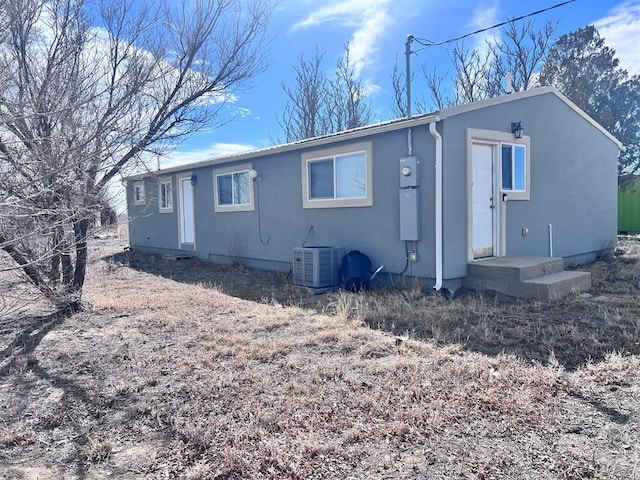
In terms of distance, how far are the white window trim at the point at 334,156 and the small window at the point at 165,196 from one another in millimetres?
5620

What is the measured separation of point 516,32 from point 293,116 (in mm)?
11234

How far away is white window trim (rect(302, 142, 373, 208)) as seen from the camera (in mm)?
7586

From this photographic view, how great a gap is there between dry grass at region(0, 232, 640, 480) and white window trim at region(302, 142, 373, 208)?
7.91 feet

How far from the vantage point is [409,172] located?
6.84 meters

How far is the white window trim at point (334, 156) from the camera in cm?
759

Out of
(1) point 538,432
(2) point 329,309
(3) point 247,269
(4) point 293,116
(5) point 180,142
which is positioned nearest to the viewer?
(1) point 538,432

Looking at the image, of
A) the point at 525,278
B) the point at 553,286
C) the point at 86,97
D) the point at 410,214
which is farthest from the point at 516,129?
the point at 86,97

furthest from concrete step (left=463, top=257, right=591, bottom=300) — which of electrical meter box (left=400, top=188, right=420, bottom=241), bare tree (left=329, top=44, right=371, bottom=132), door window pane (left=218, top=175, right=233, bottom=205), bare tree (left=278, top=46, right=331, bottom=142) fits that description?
bare tree (left=278, top=46, right=331, bottom=142)

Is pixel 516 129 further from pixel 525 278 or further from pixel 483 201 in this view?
pixel 525 278

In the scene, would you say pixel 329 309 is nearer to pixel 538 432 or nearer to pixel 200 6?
pixel 538 432

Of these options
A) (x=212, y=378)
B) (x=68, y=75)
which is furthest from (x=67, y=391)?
(x=68, y=75)

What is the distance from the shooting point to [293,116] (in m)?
24.3

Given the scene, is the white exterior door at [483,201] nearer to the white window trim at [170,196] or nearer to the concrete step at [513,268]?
the concrete step at [513,268]

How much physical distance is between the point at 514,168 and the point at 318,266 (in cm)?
366
